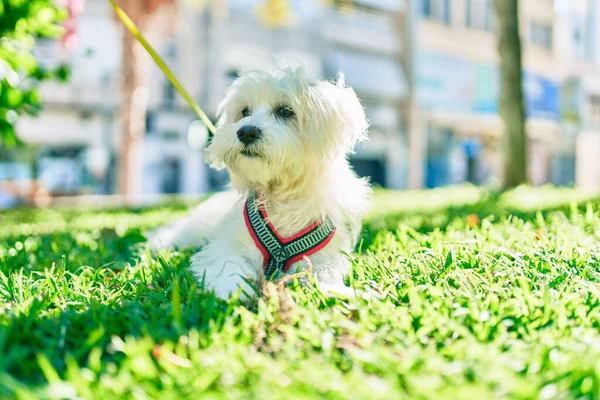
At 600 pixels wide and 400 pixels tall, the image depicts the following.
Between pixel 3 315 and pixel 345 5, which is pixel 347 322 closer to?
pixel 3 315

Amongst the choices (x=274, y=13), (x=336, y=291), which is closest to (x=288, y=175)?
(x=336, y=291)

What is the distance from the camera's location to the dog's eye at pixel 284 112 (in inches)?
Answer: 117

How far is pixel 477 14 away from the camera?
97.9 feet

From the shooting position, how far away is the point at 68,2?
754 centimetres

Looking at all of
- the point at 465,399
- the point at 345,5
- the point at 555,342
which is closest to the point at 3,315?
the point at 465,399

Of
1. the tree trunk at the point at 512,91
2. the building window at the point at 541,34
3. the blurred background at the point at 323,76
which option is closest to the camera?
the tree trunk at the point at 512,91

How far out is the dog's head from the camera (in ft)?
9.08

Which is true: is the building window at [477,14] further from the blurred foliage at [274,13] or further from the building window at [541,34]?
the blurred foliage at [274,13]

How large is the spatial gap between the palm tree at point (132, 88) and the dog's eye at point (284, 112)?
943 cm

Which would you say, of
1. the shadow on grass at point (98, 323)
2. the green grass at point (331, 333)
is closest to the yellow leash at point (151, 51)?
the green grass at point (331, 333)

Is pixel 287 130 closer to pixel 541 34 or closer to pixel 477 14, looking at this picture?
pixel 477 14

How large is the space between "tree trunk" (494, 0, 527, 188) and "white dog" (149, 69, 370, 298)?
7018 millimetres

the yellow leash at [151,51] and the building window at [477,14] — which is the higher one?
the building window at [477,14]

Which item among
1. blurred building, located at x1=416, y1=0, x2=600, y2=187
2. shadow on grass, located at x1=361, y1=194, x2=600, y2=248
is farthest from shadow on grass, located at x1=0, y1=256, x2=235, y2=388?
blurred building, located at x1=416, y1=0, x2=600, y2=187
